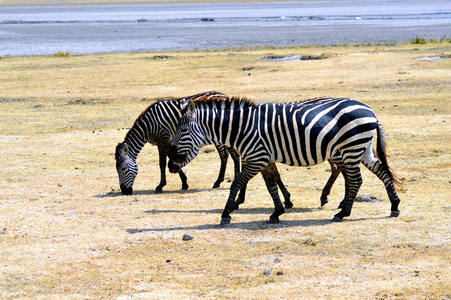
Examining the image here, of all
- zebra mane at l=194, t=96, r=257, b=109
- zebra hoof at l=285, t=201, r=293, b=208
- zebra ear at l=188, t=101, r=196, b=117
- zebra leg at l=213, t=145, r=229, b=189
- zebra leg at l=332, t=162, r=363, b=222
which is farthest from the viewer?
zebra leg at l=213, t=145, r=229, b=189

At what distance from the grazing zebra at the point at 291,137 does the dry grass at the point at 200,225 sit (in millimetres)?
609

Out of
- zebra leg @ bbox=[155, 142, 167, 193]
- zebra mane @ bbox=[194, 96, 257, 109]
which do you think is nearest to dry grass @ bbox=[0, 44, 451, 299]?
zebra leg @ bbox=[155, 142, 167, 193]

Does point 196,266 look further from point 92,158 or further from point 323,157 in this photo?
point 92,158

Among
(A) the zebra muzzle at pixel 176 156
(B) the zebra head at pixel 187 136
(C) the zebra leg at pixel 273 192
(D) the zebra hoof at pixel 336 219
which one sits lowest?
(D) the zebra hoof at pixel 336 219

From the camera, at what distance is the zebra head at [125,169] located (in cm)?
1244

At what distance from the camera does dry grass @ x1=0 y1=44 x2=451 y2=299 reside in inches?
288

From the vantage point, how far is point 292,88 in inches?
963

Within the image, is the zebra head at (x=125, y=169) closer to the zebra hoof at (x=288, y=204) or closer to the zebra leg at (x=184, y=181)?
the zebra leg at (x=184, y=181)

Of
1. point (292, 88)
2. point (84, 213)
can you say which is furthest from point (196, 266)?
point (292, 88)

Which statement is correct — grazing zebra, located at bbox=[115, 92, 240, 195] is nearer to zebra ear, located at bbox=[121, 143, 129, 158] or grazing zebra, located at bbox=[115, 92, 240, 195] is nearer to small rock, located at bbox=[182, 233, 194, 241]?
zebra ear, located at bbox=[121, 143, 129, 158]

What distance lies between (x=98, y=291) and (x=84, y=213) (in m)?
3.56

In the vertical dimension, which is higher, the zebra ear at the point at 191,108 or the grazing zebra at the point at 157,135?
the zebra ear at the point at 191,108

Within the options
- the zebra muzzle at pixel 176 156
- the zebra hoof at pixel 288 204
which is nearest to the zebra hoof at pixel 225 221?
the zebra muzzle at pixel 176 156

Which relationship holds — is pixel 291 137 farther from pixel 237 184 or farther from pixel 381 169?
pixel 381 169
